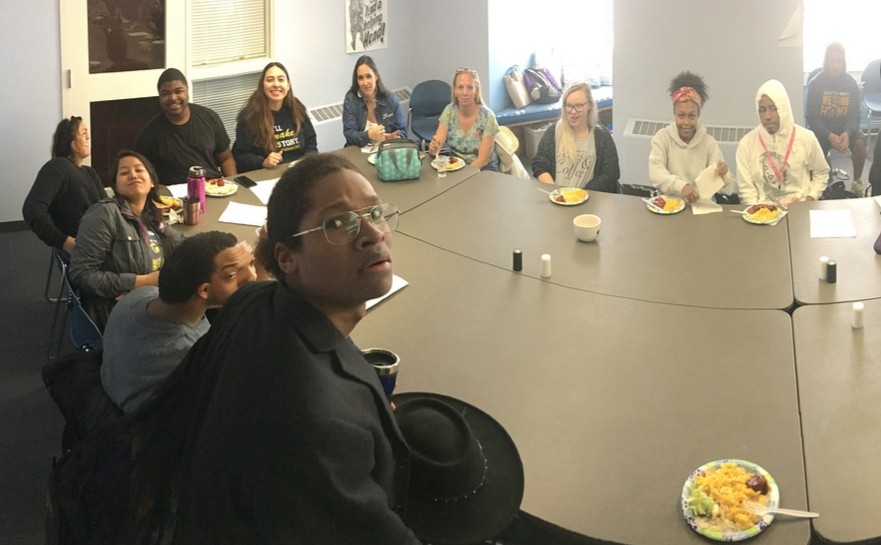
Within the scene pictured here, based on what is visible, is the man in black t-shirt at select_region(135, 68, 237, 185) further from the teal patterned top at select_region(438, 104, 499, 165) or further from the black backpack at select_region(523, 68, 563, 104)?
the black backpack at select_region(523, 68, 563, 104)

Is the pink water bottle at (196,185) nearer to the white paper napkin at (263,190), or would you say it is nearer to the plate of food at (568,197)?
the white paper napkin at (263,190)

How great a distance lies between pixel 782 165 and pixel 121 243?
3096 mm

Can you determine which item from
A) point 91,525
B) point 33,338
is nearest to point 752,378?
point 91,525

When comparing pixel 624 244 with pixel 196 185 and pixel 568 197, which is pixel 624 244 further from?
pixel 196 185

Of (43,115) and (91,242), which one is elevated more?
(43,115)

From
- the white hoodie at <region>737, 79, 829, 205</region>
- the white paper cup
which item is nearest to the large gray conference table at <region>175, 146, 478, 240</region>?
the white paper cup

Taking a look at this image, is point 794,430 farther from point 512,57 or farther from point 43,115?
point 512,57

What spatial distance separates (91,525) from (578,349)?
161cm

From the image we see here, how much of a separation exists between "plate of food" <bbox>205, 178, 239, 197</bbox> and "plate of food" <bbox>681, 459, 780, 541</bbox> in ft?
9.55

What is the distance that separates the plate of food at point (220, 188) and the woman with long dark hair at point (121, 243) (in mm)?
605

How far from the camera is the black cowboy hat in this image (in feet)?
5.52

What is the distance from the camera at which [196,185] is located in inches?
163

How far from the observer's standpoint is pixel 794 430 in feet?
7.86

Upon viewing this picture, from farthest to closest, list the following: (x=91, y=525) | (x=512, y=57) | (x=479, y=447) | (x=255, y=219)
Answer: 1. (x=512, y=57)
2. (x=255, y=219)
3. (x=479, y=447)
4. (x=91, y=525)
